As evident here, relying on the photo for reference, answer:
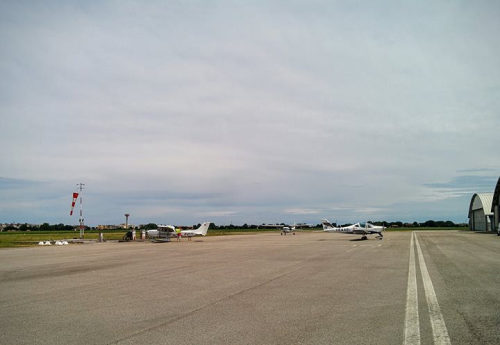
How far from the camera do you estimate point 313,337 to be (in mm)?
6270

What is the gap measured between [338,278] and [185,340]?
26.9 ft

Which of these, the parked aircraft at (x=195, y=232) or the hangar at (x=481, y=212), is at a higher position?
the hangar at (x=481, y=212)

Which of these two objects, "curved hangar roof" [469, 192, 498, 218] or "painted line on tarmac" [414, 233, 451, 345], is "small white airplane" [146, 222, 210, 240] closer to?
"painted line on tarmac" [414, 233, 451, 345]

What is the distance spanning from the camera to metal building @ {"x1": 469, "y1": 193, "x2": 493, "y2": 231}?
73.4m

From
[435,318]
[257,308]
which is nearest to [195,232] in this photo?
[257,308]

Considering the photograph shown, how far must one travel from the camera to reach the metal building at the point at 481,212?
241 feet

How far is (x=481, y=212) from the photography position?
7981 centimetres

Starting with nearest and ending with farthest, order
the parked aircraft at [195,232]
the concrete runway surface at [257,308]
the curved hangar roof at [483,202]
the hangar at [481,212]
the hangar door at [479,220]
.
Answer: the concrete runway surface at [257,308]
the parked aircraft at [195,232]
the hangar at [481,212]
the curved hangar roof at [483,202]
the hangar door at [479,220]

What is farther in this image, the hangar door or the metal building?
the hangar door

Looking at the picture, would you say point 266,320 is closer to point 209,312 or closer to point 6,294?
point 209,312

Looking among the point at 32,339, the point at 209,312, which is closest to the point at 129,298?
the point at 209,312

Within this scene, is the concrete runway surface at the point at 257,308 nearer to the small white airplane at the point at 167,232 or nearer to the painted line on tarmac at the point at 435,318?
the painted line on tarmac at the point at 435,318

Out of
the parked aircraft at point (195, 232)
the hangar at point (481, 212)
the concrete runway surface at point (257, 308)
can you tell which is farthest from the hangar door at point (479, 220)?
the concrete runway surface at point (257, 308)

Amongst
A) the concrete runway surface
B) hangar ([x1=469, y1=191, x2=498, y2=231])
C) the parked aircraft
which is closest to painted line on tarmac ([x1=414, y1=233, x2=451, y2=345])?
the concrete runway surface
